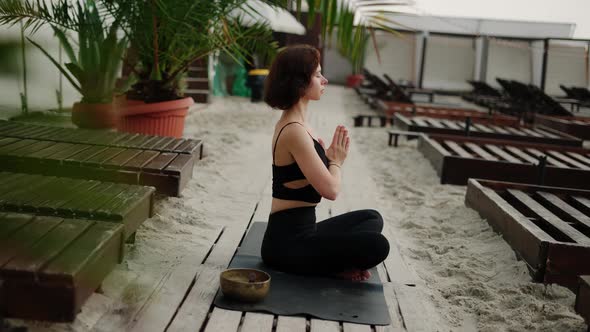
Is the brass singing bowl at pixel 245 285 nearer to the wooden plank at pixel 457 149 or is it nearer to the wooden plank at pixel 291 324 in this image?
the wooden plank at pixel 291 324

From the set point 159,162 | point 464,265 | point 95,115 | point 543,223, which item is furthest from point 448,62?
point 159,162

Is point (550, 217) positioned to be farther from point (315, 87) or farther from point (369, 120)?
point (369, 120)

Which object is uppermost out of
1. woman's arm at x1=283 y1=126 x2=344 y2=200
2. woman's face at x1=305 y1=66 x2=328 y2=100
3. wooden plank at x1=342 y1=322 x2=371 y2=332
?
woman's face at x1=305 y1=66 x2=328 y2=100

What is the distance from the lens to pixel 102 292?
2.30m

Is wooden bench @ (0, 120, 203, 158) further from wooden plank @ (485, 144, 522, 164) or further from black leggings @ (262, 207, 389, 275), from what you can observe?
wooden plank @ (485, 144, 522, 164)

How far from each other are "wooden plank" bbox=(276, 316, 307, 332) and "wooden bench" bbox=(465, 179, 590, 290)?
1.27m

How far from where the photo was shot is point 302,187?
264cm

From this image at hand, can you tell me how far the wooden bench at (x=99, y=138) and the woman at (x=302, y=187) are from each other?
50.9 inches

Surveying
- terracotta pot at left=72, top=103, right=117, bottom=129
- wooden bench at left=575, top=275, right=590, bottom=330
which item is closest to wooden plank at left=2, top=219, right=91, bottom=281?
wooden bench at left=575, top=275, right=590, bottom=330

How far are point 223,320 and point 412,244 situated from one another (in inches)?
66.8

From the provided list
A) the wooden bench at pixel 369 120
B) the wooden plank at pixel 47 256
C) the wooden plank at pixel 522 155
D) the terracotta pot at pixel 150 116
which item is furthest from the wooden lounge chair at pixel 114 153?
the wooden bench at pixel 369 120

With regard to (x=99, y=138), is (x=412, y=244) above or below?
below

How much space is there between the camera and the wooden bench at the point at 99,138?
3568mm

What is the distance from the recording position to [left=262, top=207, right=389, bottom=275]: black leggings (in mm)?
2621
